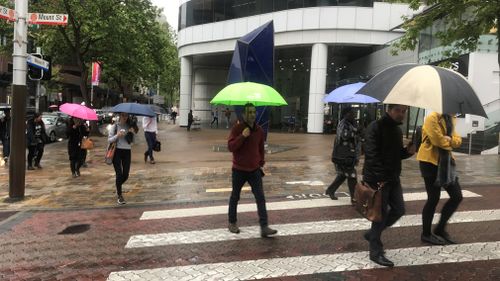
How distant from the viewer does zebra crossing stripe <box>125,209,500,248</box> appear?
6118 mm

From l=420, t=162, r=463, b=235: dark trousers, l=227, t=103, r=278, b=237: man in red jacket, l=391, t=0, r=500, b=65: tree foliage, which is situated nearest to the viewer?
l=420, t=162, r=463, b=235: dark trousers

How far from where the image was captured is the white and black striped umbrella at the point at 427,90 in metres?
4.29

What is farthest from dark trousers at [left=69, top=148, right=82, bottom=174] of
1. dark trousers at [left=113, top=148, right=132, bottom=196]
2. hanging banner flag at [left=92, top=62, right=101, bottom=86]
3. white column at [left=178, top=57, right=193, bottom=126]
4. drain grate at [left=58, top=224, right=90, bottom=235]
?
white column at [left=178, top=57, right=193, bottom=126]

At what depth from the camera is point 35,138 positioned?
42.9 feet

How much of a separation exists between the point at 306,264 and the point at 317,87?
1034 inches

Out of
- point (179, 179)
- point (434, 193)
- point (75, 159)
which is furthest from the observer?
point (75, 159)

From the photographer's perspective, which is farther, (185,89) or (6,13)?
(185,89)

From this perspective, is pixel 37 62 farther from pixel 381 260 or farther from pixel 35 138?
pixel 381 260

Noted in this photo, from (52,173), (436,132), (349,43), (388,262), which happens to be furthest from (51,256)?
(349,43)

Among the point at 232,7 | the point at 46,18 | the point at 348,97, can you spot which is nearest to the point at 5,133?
the point at 46,18

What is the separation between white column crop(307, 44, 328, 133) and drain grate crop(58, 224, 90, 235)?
24686 millimetres

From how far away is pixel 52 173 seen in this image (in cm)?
1273

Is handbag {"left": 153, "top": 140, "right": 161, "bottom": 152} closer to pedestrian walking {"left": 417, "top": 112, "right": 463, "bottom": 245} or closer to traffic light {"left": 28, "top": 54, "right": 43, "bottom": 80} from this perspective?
traffic light {"left": 28, "top": 54, "right": 43, "bottom": 80}

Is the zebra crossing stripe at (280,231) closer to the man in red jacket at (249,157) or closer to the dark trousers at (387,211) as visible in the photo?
the man in red jacket at (249,157)
